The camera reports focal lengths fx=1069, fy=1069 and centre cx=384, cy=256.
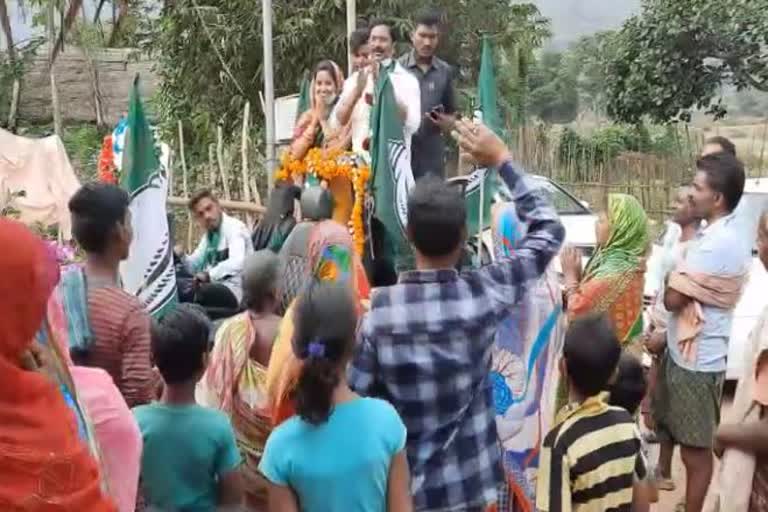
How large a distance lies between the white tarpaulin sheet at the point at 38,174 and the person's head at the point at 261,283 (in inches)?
385

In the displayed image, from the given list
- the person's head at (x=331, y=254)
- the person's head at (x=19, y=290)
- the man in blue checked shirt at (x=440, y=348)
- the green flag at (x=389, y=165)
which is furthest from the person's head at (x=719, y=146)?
the person's head at (x=19, y=290)

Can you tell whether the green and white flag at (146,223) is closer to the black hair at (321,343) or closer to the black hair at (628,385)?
the black hair at (628,385)

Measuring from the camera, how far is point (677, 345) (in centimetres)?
468

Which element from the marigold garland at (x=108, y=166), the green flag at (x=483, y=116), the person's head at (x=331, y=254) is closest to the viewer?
the person's head at (x=331, y=254)

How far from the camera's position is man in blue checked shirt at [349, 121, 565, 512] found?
9.23 ft

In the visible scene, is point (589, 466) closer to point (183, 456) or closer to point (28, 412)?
point (183, 456)

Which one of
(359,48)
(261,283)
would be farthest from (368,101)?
(261,283)

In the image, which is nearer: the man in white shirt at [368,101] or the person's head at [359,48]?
the man in white shirt at [368,101]

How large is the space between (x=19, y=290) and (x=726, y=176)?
3.26m

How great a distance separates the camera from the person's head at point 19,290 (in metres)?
1.90

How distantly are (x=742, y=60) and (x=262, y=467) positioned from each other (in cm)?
1261

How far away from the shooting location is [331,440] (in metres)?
2.52

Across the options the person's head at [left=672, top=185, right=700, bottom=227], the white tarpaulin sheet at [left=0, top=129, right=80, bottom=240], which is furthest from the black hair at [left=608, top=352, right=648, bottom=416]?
the white tarpaulin sheet at [left=0, top=129, right=80, bottom=240]

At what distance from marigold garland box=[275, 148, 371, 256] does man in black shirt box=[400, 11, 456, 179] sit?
0.57 meters
